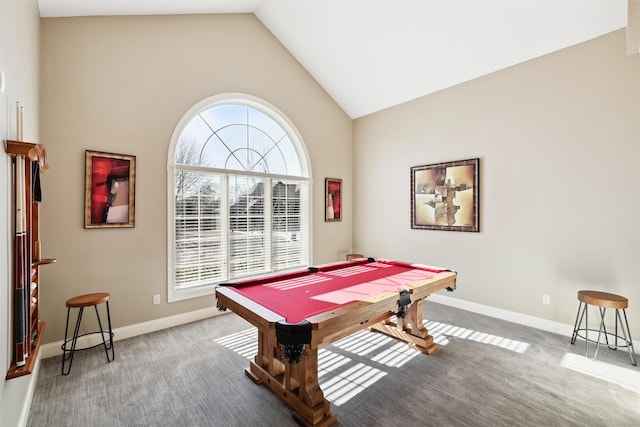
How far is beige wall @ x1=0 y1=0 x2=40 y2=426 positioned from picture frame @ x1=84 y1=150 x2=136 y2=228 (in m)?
0.81

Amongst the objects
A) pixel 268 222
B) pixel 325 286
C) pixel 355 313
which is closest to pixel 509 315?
pixel 325 286

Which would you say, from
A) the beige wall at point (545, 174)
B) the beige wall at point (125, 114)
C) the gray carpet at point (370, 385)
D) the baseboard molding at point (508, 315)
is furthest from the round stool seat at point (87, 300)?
the baseboard molding at point (508, 315)

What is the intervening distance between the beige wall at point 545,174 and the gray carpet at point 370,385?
794mm

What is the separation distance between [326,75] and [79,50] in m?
3.46

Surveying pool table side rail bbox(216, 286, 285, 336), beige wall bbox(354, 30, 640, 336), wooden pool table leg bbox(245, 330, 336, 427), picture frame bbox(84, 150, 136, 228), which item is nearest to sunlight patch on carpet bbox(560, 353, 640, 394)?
beige wall bbox(354, 30, 640, 336)

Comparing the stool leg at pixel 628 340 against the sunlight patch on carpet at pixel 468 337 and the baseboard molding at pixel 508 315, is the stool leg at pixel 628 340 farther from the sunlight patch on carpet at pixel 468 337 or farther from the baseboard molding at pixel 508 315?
the sunlight patch on carpet at pixel 468 337

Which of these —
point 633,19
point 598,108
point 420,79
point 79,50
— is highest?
point 420,79

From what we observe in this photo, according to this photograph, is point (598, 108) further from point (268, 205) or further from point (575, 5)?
point (268, 205)

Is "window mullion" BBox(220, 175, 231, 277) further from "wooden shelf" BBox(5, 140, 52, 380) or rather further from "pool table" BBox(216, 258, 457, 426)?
"wooden shelf" BBox(5, 140, 52, 380)

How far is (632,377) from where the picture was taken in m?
2.47

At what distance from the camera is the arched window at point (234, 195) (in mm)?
3812

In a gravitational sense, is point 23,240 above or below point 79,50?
below

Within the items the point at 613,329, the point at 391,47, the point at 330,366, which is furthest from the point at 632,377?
the point at 391,47

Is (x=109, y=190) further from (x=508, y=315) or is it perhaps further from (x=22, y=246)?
(x=508, y=315)
